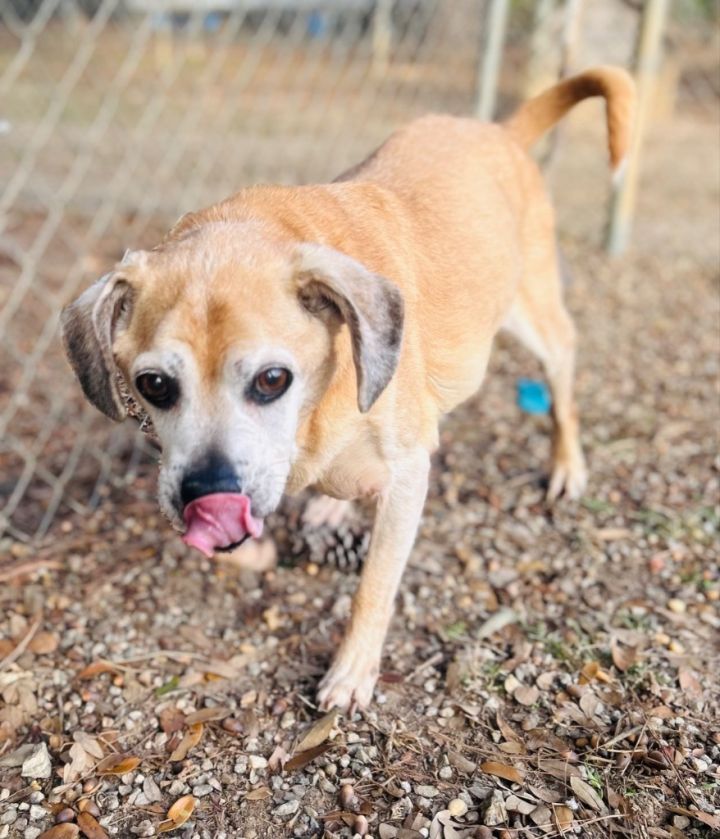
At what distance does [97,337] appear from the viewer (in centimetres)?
209

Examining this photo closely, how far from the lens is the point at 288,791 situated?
222 cm

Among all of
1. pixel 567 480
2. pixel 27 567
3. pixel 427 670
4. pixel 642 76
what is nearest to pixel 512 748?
pixel 427 670

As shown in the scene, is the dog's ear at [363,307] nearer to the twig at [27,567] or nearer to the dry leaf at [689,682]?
the dry leaf at [689,682]

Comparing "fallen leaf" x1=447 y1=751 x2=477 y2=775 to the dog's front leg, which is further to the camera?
the dog's front leg

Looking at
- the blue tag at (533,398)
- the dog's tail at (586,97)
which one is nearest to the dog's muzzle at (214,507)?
the dog's tail at (586,97)

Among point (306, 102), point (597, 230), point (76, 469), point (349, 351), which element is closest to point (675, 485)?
point (349, 351)

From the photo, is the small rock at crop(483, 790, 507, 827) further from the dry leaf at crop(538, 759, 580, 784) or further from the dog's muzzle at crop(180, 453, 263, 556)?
the dog's muzzle at crop(180, 453, 263, 556)

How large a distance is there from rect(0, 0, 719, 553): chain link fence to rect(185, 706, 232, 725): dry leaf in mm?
1152

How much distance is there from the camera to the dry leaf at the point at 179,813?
2.13 meters

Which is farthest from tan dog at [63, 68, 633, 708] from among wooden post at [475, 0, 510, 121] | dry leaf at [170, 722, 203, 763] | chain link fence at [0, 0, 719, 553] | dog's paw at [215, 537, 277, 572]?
wooden post at [475, 0, 510, 121]

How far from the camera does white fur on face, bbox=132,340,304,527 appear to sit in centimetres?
199

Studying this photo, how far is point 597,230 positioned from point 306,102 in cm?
462

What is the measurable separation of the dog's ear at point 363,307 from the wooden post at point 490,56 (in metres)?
3.31

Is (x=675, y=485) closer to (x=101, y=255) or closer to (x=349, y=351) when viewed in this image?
(x=349, y=351)
